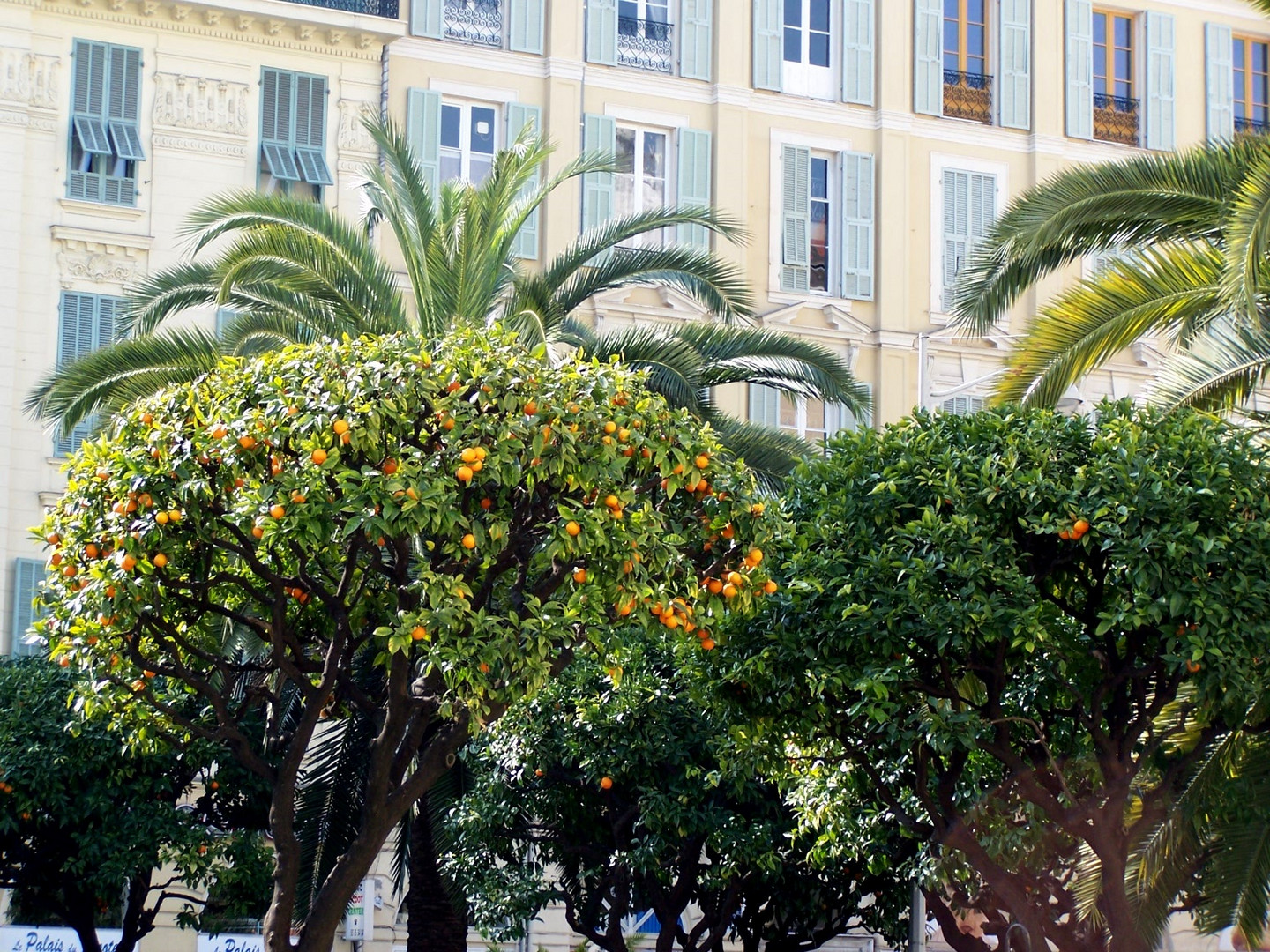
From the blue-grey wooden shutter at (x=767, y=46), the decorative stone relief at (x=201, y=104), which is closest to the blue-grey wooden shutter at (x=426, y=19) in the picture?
the decorative stone relief at (x=201, y=104)

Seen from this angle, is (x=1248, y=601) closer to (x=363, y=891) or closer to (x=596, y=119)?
(x=363, y=891)

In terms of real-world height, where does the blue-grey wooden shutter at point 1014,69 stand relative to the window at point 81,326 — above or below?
above

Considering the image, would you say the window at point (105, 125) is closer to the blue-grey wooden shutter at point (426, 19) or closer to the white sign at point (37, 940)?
the blue-grey wooden shutter at point (426, 19)

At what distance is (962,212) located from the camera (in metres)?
31.4

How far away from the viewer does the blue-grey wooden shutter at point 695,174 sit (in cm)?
2959

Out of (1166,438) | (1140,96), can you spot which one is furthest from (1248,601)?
(1140,96)

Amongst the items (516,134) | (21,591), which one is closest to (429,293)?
(21,591)

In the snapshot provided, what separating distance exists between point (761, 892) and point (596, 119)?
13741 millimetres

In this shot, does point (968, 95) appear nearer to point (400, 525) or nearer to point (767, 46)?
point (767, 46)

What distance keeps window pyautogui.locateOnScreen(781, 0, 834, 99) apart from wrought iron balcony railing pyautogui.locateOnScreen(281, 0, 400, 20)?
647cm

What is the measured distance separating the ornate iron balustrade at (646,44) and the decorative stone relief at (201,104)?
6.13 meters

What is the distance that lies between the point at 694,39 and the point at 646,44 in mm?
783

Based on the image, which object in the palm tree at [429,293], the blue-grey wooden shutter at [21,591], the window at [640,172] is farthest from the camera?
the window at [640,172]

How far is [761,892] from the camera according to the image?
781 inches
